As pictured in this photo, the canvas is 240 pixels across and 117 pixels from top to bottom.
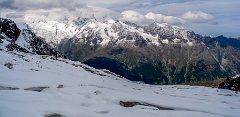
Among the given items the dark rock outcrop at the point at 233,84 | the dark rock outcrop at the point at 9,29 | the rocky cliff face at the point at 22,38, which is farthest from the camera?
the dark rock outcrop at the point at 9,29

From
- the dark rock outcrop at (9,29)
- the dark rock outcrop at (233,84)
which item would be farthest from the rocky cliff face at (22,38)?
the dark rock outcrop at (233,84)

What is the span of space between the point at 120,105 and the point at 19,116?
613 cm

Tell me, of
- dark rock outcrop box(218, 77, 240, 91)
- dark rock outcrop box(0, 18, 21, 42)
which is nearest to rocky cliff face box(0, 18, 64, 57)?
dark rock outcrop box(0, 18, 21, 42)

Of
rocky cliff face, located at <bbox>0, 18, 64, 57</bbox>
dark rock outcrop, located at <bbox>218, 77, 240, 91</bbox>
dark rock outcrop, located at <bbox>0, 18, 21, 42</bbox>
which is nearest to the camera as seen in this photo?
dark rock outcrop, located at <bbox>218, 77, 240, 91</bbox>

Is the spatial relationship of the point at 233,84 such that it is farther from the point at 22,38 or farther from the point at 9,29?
the point at 22,38

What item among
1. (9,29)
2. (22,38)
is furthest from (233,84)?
(22,38)

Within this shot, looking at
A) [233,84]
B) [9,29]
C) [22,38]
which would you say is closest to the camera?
[233,84]

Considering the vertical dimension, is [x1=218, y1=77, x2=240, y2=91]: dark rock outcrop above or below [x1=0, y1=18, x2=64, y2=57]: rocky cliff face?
below

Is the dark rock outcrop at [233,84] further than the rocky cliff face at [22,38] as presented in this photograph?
No

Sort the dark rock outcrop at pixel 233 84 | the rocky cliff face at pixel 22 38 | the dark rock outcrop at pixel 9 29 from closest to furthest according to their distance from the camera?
the dark rock outcrop at pixel 233 84 → the rocky cliff face at pixel 22 38 → the dark rock outcrop at pixel 9 29

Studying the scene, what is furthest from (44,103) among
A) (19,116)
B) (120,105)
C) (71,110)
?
(120,105)

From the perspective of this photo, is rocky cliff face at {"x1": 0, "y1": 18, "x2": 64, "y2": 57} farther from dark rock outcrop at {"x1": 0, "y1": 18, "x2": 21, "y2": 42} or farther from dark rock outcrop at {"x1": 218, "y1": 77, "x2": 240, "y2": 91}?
dark rock outcrop at {"x1": 218, "y1": 77, "x2": 240, "y2": 91}

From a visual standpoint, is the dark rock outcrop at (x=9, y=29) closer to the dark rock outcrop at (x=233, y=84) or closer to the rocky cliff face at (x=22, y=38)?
the rocky cliff face at (x=22, y=38)

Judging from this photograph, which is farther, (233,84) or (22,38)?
(22,38)
